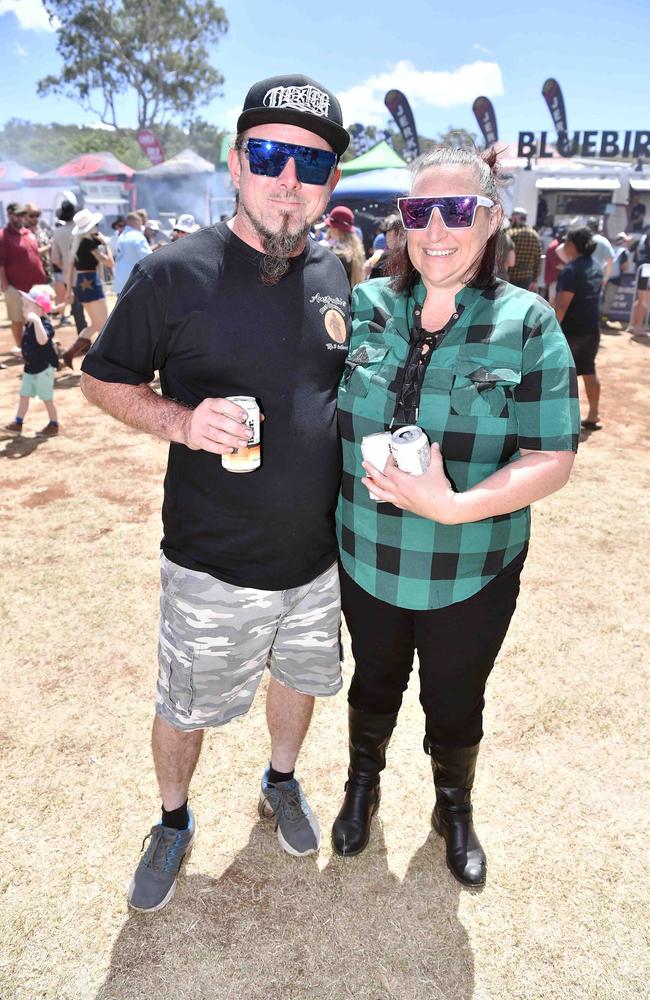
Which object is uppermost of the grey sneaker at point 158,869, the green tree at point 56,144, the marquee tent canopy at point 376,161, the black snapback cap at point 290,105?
the green tree at point 56,144

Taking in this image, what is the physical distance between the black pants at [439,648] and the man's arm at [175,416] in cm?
70

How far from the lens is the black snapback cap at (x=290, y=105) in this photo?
1.71 meters

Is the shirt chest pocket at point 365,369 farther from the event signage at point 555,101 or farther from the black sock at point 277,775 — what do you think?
the event signage at point 555,101

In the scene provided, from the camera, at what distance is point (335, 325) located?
186 cm

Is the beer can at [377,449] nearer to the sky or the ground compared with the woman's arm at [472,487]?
nearer to the sky

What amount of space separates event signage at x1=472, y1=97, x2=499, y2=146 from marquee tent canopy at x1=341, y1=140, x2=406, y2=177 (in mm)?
12690

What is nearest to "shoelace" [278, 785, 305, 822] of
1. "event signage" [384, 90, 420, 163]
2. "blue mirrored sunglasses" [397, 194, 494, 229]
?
"blue mirrored sunglasses" [397, 194, 494, 229]

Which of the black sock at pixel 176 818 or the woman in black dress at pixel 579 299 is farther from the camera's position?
the woman in black dress at pixel 579 299

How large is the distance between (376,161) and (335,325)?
54.4ft

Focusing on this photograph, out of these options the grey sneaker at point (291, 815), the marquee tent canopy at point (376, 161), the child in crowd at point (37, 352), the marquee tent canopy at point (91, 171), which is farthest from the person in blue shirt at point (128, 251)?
the marquee tent canopy at point (91, 171)

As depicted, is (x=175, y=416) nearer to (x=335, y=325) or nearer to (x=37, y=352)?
(x=335, y=325)

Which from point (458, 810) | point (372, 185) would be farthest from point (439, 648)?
point (372, 185)

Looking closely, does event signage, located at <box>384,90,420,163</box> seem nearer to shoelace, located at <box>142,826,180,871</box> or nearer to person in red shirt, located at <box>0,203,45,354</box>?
person in red shirt, located at <box>0,203,45,354</box>

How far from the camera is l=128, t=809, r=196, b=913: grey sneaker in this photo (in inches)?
80.0
